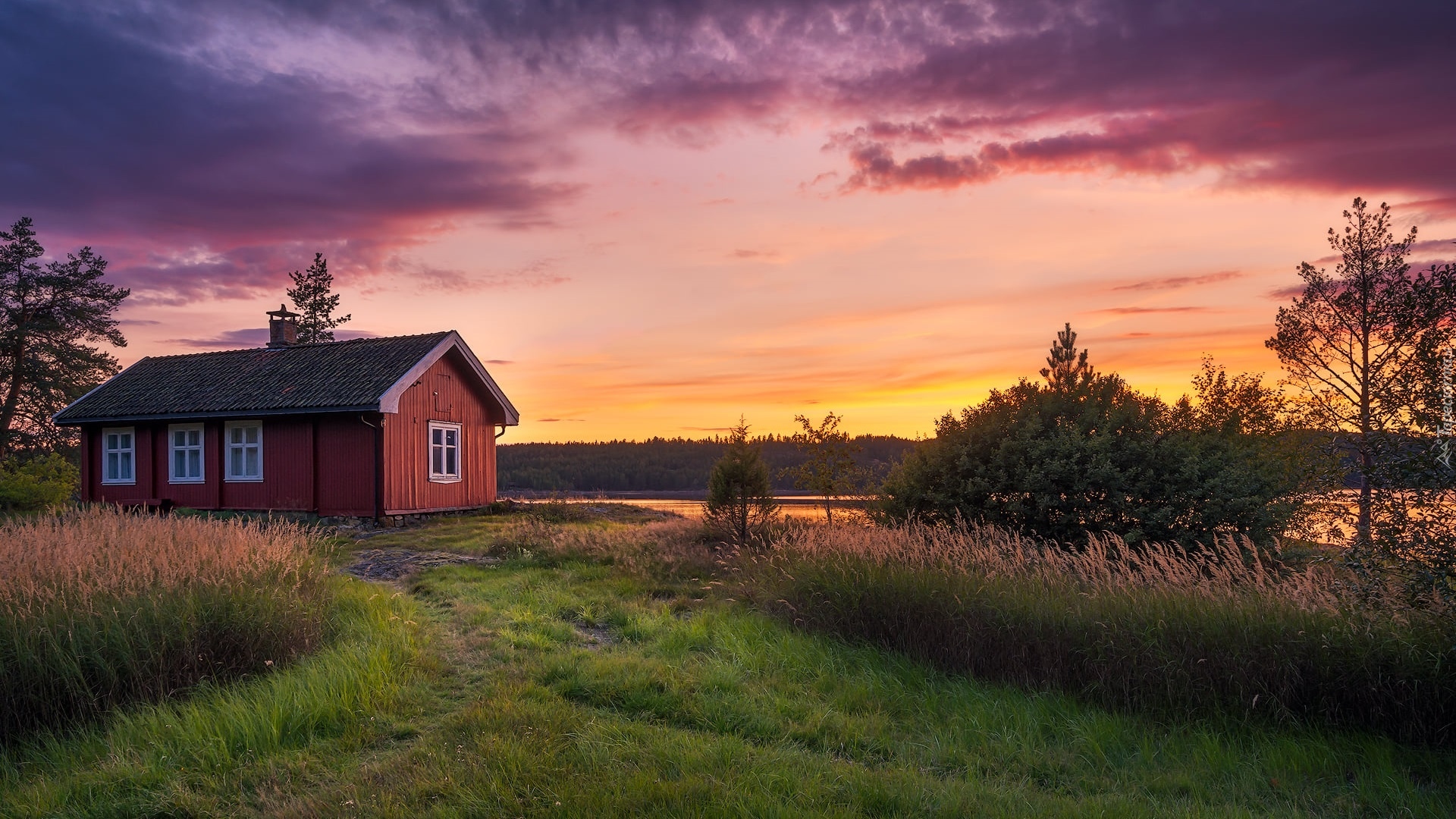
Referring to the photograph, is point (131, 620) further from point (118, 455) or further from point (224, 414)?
point (118, 455)

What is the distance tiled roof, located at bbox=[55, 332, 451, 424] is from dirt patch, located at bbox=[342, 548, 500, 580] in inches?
213

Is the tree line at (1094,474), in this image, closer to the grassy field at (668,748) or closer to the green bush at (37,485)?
the grassy field at (668,748)

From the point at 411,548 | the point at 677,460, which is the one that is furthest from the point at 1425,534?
the point at 677,460

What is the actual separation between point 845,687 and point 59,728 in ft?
19.9

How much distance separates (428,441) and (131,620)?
1558 centimetres

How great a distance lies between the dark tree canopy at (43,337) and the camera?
109 feet

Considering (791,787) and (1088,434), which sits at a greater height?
(1088,434)

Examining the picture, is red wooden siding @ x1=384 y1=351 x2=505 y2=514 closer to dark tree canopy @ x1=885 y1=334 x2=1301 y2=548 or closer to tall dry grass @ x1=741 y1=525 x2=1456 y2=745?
dark tree canopy @ x1=885 y1=334 x2=1301 y2=548

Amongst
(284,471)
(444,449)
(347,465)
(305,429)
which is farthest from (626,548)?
(284,471)

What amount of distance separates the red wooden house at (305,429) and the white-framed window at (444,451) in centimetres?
4

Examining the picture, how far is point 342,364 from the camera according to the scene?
72.6 feet

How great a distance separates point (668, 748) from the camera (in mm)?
5148

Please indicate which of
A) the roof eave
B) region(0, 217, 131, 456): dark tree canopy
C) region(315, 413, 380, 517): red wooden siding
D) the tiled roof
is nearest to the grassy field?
the roof eave

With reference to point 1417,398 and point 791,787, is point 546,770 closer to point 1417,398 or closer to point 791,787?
point 791,787
